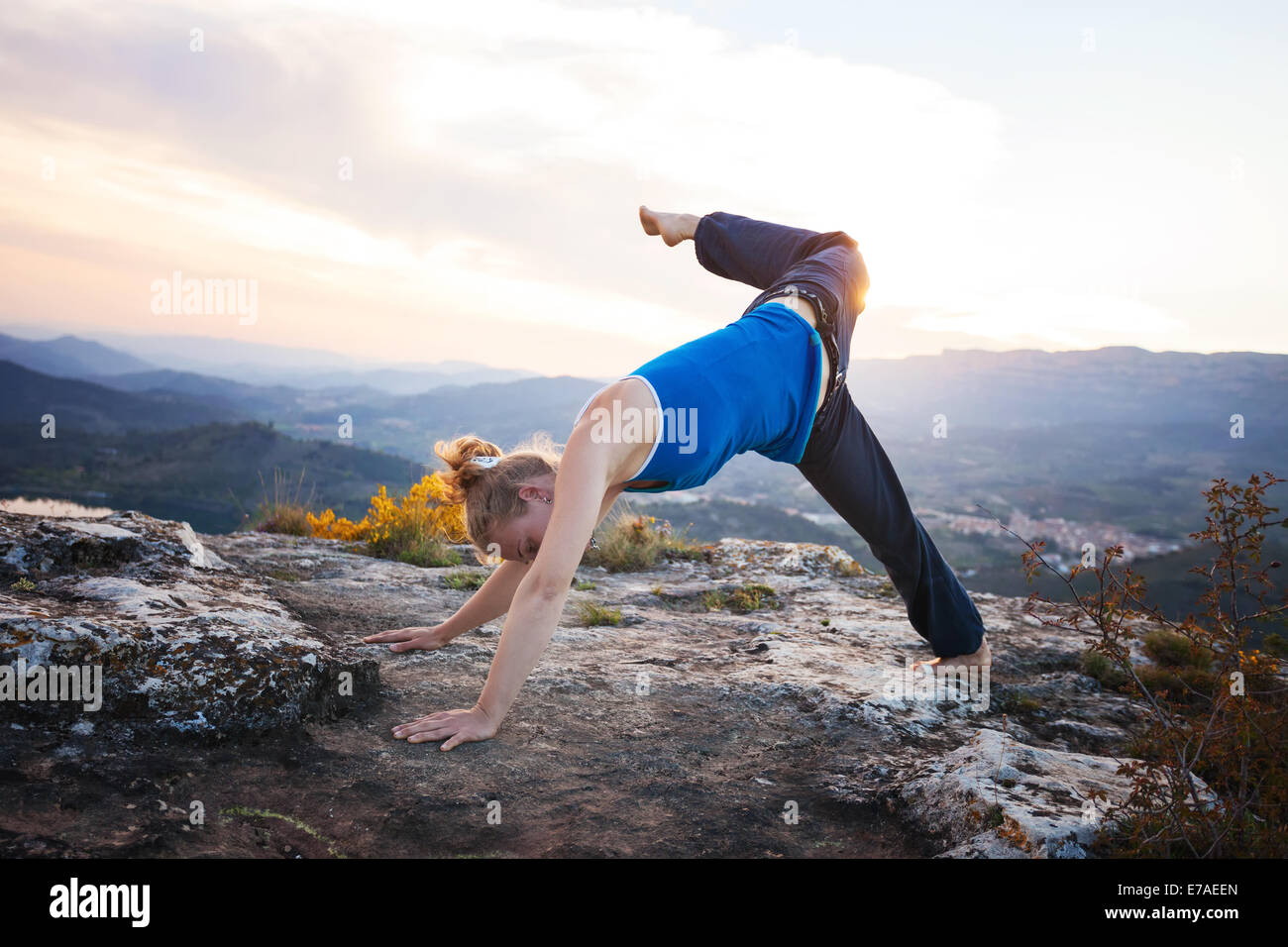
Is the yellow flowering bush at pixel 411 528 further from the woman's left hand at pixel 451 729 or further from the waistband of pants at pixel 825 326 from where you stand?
the waistband of pants at pixel 825 326

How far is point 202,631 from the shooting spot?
8.86 feet

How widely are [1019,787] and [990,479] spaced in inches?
3542

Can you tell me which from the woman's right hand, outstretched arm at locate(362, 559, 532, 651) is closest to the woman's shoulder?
outstretched arm at locate(362, 559, 532, 651)

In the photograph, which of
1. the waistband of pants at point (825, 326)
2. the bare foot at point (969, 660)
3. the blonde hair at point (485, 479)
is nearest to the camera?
the blonde hair at point (485, 479)

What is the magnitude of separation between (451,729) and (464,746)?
0.08 meters

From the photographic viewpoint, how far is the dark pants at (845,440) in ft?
11.0

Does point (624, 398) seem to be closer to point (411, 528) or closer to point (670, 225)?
point (670, 225)

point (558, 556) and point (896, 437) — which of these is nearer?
point (558, 556)

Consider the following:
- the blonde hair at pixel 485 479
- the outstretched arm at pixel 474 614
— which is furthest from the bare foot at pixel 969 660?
the blonde hair at pixel 485 479

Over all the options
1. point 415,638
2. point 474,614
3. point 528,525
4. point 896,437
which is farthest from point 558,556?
point 896,437

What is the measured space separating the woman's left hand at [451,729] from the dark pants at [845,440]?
1874 millimetres

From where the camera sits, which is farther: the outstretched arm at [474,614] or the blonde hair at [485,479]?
the outstretched arm at [474,614]

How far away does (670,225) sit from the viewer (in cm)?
402
